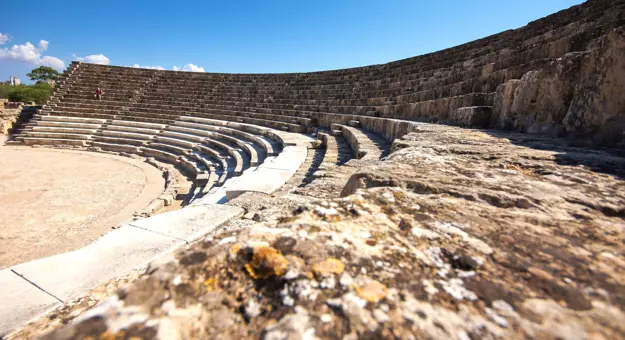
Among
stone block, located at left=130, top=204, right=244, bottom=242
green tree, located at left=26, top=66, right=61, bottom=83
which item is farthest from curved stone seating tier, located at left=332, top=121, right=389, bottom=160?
green tree, located at left=26, top=66, right=61, bottom=83

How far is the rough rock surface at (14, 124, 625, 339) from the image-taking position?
0.71 m

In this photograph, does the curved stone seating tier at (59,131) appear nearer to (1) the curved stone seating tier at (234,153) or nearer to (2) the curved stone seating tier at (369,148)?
(1) the curved stone seating tier at (234,153)

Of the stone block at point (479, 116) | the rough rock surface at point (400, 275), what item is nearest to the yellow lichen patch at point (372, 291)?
the rough rock surface at point (400, 275)

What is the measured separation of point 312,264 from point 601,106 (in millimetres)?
3119

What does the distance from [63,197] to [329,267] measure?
8465mm

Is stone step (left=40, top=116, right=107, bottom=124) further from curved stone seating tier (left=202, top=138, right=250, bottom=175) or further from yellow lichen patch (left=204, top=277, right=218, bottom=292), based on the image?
yellow lichen patch (left=204, top=277, right=218, bottom=292)

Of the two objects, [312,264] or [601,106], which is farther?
[601,106]

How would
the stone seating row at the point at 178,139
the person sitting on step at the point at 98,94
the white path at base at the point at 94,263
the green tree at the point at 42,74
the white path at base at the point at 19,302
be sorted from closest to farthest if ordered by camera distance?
1. the white path at base at the point at 19,302
2. the white path at base at the point at 94,263
3. the stone seating row at the point at 178,139
4. the person sitting on step at the point at 98,94
5. the green tree at the point at 42,74

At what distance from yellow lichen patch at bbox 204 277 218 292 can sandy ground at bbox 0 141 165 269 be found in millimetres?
5146

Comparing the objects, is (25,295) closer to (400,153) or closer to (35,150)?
(400,153)

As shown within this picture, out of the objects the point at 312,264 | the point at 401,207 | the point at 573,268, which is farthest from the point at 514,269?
the point at 312,264

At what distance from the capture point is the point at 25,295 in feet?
6.20

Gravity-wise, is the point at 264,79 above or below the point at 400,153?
above

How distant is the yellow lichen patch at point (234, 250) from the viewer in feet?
3.17
